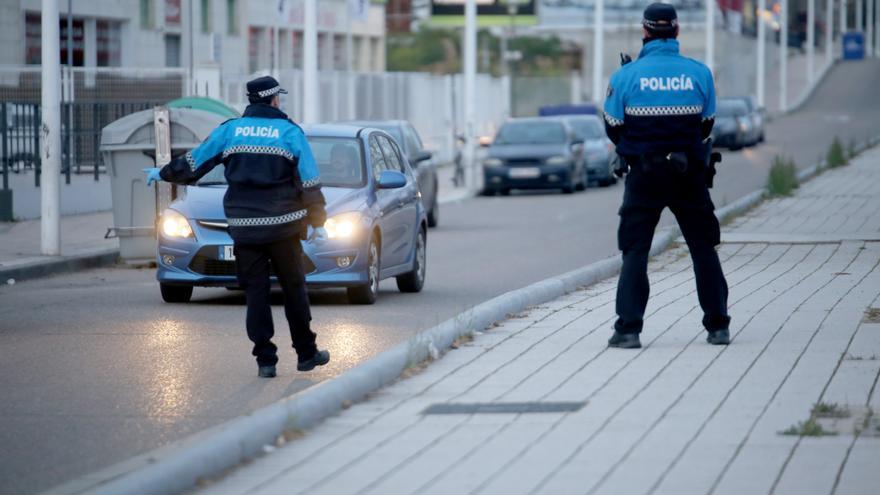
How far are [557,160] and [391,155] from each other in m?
19.2

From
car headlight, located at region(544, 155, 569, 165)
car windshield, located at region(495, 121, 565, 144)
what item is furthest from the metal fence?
car windshield, located at region(495, 121, 565, 144)

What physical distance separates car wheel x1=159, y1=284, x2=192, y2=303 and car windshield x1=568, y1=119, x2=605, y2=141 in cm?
2523

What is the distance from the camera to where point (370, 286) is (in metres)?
14.6

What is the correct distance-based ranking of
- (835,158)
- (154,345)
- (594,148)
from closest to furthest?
(154,345)
(835,158)
(594,148)

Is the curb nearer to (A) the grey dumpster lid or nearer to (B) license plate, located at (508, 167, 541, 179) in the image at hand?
(A) the grey dumpster lid

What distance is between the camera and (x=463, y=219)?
28375 mm

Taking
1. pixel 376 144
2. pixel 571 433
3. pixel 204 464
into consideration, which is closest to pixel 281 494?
pixel 204 464

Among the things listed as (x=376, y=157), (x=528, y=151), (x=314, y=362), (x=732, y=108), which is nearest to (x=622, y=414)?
(x=314, y=362)

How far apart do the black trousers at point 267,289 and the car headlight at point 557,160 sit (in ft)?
84.3

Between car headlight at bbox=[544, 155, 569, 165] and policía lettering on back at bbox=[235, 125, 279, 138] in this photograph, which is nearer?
policía lettering on back at bbox=[235, 125, 279, 138]

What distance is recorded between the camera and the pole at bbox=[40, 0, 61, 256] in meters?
19.1

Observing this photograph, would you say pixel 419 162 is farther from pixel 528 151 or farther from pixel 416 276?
pixel 528 151

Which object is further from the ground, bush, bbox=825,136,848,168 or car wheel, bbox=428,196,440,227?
Answer: bush, bbox=825,136,848,168

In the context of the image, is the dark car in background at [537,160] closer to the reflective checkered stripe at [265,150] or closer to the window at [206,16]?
the window at [206,16]
